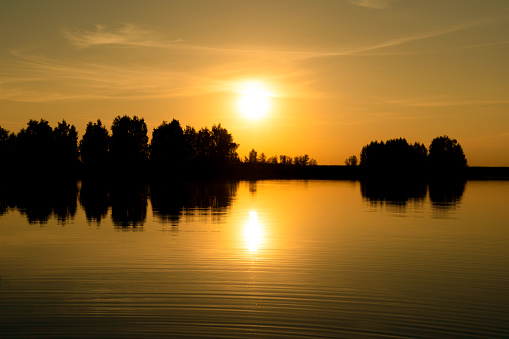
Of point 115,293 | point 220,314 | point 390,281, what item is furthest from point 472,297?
point 115,293

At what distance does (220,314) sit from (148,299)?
304cm

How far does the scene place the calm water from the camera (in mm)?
15625

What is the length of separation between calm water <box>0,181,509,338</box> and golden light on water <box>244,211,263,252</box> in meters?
0.12

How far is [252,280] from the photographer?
2159 centimetres

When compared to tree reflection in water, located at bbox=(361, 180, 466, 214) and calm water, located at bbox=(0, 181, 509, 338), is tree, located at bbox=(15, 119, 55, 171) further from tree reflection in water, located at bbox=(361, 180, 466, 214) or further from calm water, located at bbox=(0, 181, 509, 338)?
calm water, located at bbox=(0, 181, 509, 338)

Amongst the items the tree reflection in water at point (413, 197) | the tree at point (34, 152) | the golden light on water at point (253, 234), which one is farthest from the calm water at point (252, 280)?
the tree at point (34, 152)

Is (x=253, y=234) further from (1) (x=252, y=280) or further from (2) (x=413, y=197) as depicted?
(2) (x=413, y=197)

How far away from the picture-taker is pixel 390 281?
71.5 feet

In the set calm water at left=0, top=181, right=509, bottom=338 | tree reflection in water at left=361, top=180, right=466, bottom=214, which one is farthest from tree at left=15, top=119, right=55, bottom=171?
calm water at left=0, top=181, right=509, bottom=338

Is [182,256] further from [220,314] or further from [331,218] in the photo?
[331,218]

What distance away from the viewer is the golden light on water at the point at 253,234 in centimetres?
3123

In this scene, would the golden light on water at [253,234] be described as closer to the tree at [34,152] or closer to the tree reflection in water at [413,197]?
the tree reflection in water at [413,197]

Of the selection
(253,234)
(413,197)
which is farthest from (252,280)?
(413,197)

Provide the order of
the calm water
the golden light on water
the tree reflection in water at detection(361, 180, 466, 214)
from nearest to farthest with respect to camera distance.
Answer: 1. the calm water
2. the golden light on water
3. the tree reflection in water at detection(361, 180, 466, 214)
